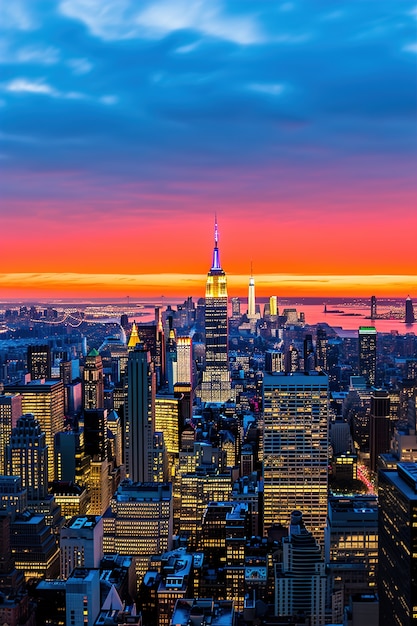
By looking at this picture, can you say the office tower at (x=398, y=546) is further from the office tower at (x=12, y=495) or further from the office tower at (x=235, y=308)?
the office tower at (x=235, y=308)

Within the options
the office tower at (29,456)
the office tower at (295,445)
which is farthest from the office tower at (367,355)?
the office tower at (29,456)

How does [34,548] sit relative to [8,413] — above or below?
below

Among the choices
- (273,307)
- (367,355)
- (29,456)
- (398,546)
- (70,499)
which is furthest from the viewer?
(273,307)

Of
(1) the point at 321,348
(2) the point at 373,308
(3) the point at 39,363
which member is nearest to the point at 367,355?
(1) the point at 321,348

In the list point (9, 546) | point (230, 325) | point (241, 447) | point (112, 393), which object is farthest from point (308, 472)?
point (230, 325)

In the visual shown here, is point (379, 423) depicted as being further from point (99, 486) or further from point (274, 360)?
point (274, 360)

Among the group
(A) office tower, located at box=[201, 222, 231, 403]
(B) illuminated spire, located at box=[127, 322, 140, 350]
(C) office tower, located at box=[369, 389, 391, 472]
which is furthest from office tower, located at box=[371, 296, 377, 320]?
(A) office tower, located at box=[201, 222, 231, 403]

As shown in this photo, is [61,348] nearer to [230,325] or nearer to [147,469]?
[147,469]

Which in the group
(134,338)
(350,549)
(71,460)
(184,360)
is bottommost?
(350,549)
